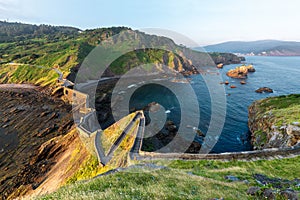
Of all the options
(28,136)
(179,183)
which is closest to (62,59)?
(28,136)

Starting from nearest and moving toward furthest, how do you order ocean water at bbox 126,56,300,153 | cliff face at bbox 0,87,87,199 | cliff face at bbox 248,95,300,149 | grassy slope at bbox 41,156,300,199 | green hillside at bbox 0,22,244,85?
grassy slope at bbox 41,156,300,199
cliff face at bbox 248,95,300,149
cliff face at bbox 0,87,87,199
ocean water at bbox 126,56,300,153
green hillside at bbox 0,22,244,85


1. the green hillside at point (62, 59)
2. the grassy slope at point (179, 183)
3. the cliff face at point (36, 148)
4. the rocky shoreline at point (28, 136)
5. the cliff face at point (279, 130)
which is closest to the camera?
the grassy slope at point (179, 183)

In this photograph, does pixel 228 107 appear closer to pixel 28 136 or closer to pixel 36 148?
pixel 36 148

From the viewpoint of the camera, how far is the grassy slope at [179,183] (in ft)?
26.1

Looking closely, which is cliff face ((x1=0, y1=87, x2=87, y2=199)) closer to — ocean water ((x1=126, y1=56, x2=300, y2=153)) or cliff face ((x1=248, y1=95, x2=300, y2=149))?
ocean water ((x1=126, y1=56, x2=300, y2=153))

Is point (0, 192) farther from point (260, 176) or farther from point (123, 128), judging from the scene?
point (260, 176)

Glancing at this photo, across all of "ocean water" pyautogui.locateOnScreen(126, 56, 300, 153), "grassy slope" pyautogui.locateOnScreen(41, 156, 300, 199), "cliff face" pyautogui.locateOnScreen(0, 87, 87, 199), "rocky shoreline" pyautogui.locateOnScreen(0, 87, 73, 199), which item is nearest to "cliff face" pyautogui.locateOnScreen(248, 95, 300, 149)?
"ocean water" pyautogui.locateOnScreen(126, 56, 300, 153)

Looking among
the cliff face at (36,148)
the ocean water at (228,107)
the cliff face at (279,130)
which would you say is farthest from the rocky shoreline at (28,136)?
the cliff face at (279,130)

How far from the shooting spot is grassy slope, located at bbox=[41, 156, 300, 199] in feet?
26.1

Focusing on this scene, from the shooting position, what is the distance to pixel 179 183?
10.9 m

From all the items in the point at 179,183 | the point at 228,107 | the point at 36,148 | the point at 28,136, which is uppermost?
the point at 179,183

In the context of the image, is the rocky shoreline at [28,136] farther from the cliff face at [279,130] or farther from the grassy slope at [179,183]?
the cliff face at [279,130]

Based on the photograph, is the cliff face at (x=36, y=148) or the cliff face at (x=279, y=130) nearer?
the cliff face at (x=279, y=130)

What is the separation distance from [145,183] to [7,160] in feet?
A: 118
